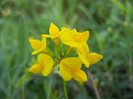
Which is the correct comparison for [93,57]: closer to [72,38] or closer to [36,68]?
[72,38]

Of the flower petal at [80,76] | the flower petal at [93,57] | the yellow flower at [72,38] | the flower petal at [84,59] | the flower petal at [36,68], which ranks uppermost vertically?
the yellow flower at [72,38]

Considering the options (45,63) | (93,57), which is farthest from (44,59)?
(93,57)

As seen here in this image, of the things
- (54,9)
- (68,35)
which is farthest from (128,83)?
(54,9)

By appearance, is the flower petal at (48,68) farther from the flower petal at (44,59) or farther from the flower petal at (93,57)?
the flower petal at (93,57)

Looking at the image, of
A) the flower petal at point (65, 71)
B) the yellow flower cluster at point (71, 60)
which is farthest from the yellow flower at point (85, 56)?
the flower petal at point (65, 71)

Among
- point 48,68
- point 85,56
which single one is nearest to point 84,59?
point 85,56

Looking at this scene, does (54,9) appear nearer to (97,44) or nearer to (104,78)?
(97,44)

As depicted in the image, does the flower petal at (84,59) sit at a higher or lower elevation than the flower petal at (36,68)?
lower

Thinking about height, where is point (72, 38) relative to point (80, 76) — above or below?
above
